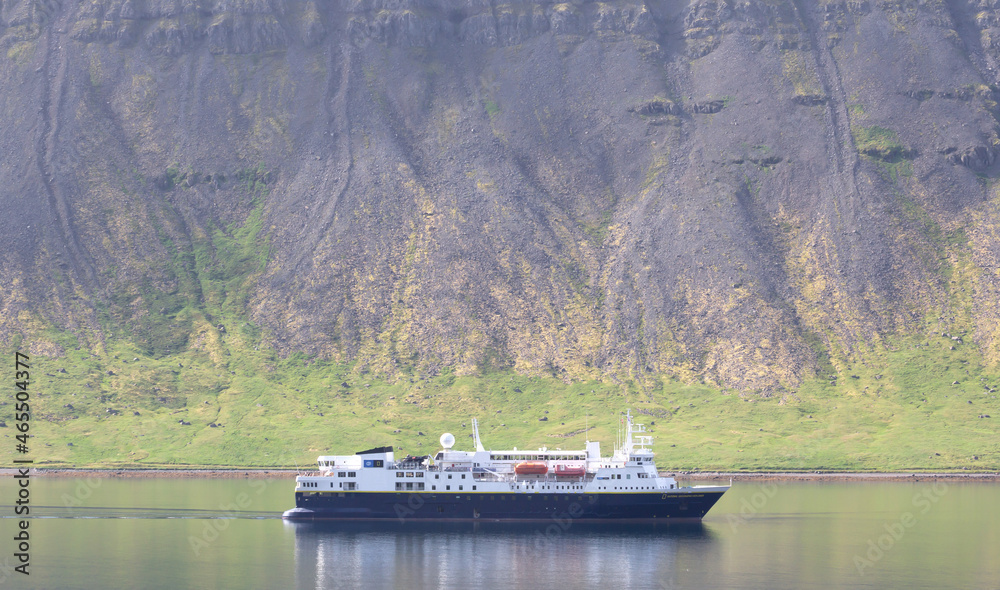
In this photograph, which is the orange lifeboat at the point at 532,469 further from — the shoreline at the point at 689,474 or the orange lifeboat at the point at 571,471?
the shoreline at the point at 689,474

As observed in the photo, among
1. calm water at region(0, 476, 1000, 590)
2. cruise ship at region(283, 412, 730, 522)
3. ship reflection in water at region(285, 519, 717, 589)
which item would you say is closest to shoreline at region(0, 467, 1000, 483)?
calm water at region(0, 476, 1000, 590)

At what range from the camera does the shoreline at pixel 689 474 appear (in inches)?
7215

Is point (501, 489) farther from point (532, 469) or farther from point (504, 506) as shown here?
point (532, 469)

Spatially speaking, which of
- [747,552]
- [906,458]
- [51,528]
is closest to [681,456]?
[906,458]

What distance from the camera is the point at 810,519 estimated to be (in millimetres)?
128750

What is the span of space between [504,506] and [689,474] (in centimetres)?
6538

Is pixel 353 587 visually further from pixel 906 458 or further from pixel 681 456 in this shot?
pixel 906 458

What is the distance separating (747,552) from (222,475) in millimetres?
112084

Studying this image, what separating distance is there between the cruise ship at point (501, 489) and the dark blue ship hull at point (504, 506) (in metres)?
0.11

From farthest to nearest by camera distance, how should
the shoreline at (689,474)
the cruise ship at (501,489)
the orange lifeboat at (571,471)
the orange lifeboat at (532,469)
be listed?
the shoreline at (689,474) → the orange lifeboat at (532,469) → the orange lifeboat at (571,471) → the cruise ship at (501,489)

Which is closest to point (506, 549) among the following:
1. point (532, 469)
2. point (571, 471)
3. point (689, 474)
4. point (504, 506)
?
point (504, 506)

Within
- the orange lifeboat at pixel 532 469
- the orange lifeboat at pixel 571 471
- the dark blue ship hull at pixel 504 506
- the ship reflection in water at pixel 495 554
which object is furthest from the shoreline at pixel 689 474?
the ship reflection in water at pixel 495 554

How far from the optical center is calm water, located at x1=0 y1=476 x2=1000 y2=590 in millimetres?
92562

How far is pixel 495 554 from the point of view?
350 feet
